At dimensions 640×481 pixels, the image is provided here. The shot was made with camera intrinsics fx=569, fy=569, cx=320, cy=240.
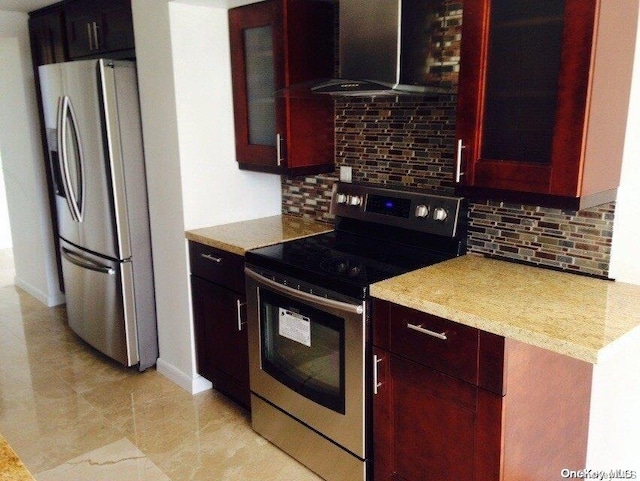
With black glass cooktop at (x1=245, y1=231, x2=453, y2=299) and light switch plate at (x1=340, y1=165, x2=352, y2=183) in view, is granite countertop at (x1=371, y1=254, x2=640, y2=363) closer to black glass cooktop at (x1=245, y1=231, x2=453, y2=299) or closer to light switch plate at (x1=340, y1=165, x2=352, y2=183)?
black glass cooktop at (x1=245, y1=231, x2=453, y2=299)

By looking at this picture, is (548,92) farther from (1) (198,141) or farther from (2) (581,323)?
(1) (198,141)

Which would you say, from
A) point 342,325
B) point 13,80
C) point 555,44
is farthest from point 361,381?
point 13,80

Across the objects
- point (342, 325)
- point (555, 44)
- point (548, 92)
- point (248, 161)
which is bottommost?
point (342, 325)

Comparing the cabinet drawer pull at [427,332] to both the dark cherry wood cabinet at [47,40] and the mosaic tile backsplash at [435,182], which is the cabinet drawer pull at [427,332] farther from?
the dark cherry wood cabinet at [47,40]

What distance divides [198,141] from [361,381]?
4.99 feet

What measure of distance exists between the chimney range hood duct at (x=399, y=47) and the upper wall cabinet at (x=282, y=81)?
36 cm

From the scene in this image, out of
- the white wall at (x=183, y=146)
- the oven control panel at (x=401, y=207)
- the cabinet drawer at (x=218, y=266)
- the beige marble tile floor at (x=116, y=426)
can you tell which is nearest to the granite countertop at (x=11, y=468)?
the beige marble tile floor at (x=116, y=426)

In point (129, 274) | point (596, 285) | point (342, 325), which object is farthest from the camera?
point (129, 274)

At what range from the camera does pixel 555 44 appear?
5.53 ft

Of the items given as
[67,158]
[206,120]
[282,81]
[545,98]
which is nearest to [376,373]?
[545,98]

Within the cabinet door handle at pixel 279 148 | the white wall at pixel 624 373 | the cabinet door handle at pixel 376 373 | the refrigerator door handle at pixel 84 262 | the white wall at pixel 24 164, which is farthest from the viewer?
the white wall at pixel 24 164

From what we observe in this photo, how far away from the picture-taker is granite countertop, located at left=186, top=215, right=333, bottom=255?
2629 mm

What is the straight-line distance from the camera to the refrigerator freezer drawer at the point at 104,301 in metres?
3.16

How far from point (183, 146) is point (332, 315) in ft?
4.15
